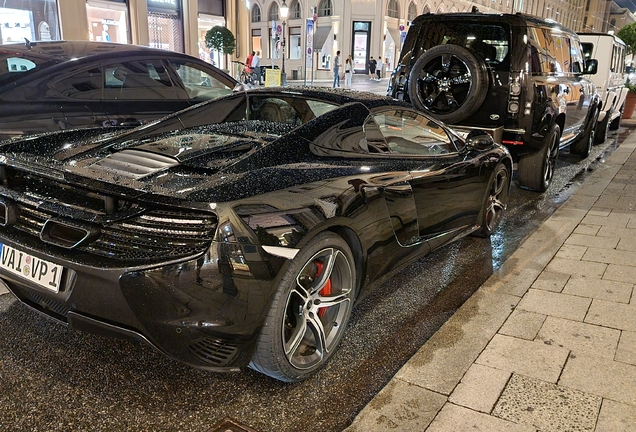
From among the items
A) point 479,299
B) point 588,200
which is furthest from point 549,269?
point 588,200

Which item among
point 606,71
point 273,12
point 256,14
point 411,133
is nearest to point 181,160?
point 411,133

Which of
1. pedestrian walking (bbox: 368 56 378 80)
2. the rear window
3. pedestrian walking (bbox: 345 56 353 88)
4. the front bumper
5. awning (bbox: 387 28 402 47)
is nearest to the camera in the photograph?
the front bumper

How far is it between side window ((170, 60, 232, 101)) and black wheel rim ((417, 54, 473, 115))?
7.67 feet

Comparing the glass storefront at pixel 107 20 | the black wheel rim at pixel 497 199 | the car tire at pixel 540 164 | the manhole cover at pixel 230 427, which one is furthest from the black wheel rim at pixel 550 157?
the glass storefront at pixel 107 20

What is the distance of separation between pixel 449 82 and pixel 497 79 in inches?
21.2

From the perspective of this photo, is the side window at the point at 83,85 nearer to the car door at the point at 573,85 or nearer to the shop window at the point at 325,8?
the car door at the point at 573,85

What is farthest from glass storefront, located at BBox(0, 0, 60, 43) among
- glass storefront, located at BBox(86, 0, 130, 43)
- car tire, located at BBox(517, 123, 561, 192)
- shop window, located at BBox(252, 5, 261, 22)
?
shop window, located at BBox(252, 5, 261, 22)

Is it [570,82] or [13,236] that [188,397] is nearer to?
[13,236]

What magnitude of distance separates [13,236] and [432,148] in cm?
267

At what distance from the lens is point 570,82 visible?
7.14 meters

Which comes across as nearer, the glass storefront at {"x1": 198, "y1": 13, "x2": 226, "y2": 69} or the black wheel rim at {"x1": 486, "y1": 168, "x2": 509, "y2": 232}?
the black wheel rim at {"x1": 486, "y1": 168, "x2": 509, "y2": 232}

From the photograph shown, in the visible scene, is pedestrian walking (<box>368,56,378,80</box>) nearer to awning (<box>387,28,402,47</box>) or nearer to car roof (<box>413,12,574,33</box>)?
awning (<box>387,28,402,47</box>)

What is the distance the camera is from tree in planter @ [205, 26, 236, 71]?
82.3 feet

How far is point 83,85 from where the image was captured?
5199 millimetres
